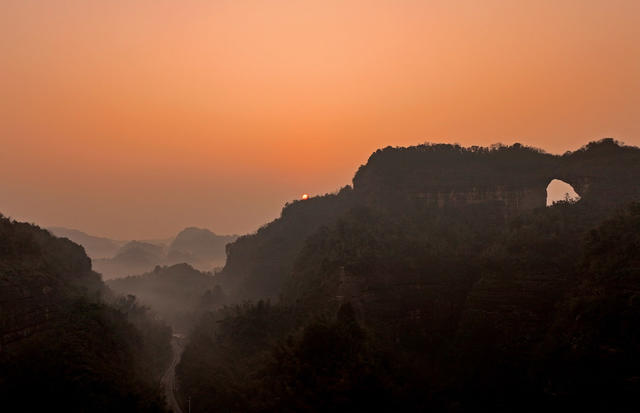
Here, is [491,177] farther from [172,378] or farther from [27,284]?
[27,284]

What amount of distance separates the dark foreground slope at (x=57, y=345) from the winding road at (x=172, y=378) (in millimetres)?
2985

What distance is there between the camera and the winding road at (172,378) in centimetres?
4422

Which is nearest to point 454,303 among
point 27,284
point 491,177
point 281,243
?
point 491,177

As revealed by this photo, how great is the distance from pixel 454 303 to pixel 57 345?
30261mm

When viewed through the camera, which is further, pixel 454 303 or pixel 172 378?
pixel 172 378

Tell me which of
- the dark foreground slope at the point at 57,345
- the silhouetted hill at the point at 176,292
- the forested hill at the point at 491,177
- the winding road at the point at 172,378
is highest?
the forested hill at the point at 491,177

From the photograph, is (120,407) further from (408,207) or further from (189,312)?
(189,312)

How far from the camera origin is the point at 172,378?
5406 centimetres

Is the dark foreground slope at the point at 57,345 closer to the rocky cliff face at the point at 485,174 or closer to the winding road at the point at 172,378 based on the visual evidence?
the winding road at the point at 172,378

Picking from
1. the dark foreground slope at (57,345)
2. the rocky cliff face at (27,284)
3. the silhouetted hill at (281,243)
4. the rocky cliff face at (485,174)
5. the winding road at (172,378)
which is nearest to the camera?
the dark foreground slope at (57,345)

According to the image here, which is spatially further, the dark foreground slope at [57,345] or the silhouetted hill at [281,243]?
the silhouetted hill at [281,243]

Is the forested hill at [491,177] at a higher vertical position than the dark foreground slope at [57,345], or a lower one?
higher

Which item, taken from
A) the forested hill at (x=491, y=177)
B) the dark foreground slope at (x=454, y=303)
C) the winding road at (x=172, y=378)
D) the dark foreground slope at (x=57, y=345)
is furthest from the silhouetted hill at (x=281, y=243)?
the dark foreground slope at (x=57, y=345)

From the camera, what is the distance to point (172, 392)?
158 ft
